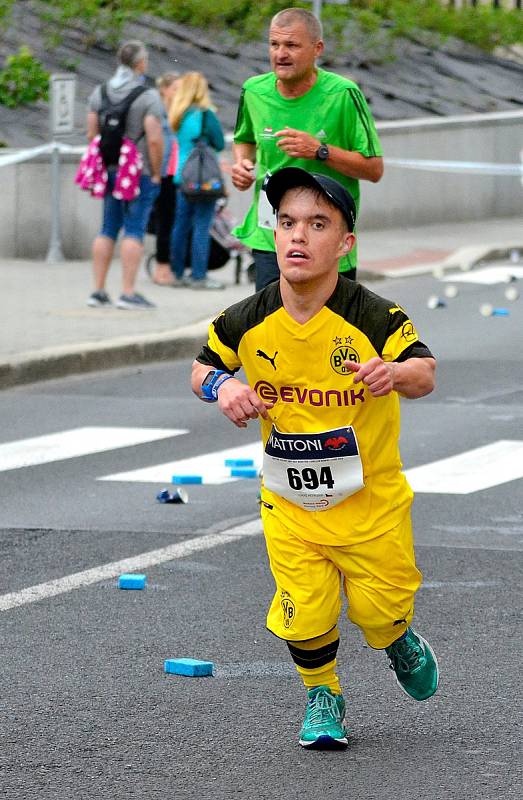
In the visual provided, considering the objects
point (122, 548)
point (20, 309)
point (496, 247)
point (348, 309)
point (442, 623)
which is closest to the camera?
point (348, 309)

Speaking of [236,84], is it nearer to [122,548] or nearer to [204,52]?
[204,52]

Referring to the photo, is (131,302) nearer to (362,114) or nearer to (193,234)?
(193,234)

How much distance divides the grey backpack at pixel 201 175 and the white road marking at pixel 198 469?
608 cm

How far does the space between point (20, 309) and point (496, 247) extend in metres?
8.08

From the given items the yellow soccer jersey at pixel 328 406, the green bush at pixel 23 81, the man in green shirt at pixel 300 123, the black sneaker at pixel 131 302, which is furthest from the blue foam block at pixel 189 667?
the green bush at pixel 23 81

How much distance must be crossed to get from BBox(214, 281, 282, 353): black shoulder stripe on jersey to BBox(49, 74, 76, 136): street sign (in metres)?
12.5

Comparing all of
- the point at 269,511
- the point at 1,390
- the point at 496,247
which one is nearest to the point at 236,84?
the point at 496,247

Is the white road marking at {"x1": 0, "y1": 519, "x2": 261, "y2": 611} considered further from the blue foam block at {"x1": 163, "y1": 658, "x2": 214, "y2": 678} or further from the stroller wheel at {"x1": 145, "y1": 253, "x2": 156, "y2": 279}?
the stroller wheel at {"x1": 145, "y1": 253, "x2": 156, "y2": 279}

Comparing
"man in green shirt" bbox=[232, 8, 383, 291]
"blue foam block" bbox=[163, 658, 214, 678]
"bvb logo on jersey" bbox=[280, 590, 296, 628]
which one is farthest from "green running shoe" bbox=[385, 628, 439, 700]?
"man in green shirt" bbox=[232, 8, 383, 291]

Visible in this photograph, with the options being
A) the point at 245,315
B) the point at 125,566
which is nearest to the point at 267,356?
the point at 245,315

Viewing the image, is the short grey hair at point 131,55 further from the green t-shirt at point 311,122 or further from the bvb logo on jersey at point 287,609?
the bvb logo on jersey at point 287,609

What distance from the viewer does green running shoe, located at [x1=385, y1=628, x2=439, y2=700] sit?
4.79 meters

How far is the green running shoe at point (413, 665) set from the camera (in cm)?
479

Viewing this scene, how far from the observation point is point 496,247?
68.1 feet
